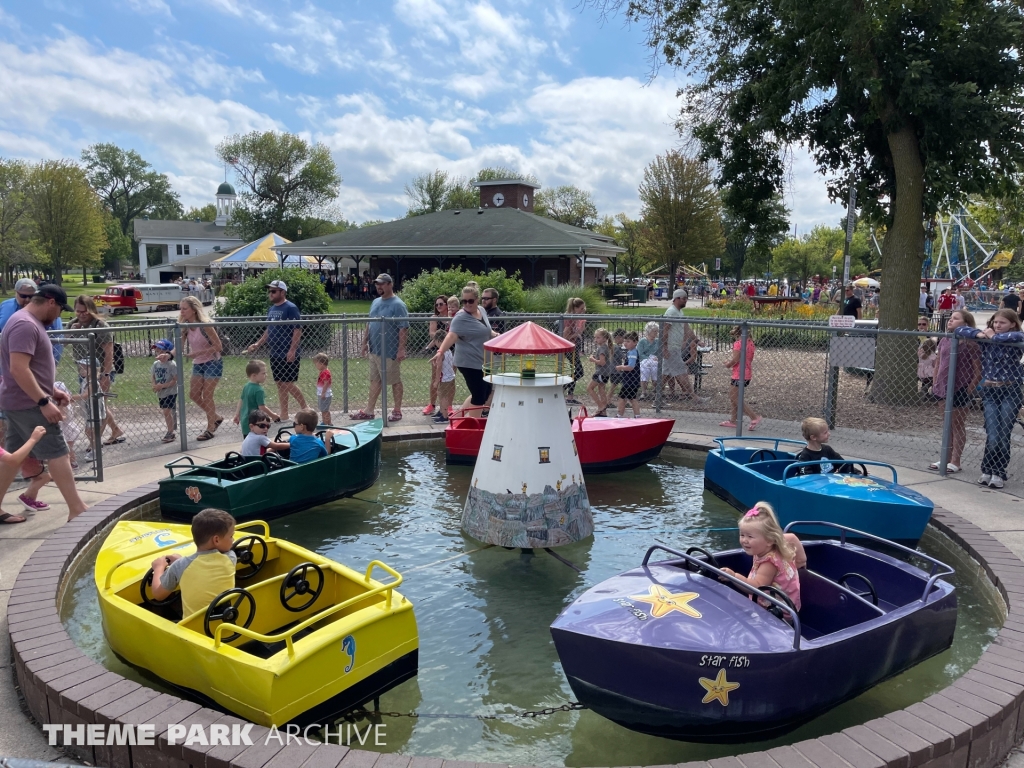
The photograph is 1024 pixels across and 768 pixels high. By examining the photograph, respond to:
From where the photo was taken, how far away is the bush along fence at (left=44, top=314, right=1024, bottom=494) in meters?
9.41

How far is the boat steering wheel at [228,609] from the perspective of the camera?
4355mm

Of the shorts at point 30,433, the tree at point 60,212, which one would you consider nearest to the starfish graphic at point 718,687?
the shorts at point 30,433

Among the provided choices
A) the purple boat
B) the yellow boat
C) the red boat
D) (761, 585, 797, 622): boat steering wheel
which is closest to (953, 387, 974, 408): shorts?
the red boat

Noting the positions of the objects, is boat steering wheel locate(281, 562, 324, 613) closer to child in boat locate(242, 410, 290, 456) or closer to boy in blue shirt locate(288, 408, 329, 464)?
boy in blue shirt locate(288, 408, 329, 464)

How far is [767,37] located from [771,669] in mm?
14566

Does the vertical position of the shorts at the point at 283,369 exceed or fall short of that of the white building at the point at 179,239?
it falls short

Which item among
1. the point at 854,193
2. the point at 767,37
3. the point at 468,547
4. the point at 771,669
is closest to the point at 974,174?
the point at 854,193

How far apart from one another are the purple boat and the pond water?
0.34 metres

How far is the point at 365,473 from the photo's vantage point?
8.30m

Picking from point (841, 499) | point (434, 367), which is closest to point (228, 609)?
point (841, 499)

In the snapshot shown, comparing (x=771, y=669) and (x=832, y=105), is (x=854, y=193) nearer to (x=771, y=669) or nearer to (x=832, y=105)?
(x=832, y=105)

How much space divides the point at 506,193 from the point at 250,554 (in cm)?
5106

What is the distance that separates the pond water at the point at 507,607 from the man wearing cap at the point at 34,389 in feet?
3.52

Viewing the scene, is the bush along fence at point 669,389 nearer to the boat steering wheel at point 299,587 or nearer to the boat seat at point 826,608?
the boat steering wheel at point 299,587
